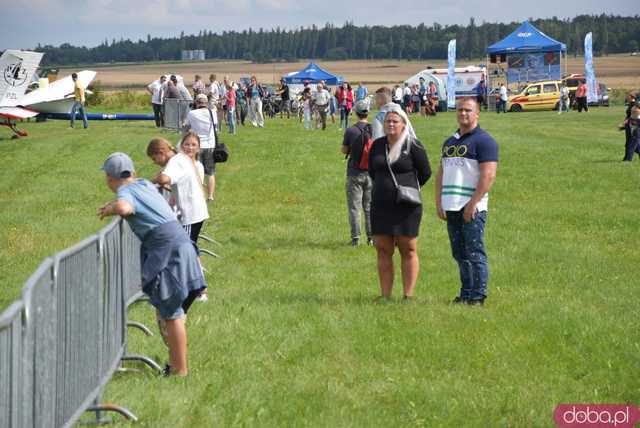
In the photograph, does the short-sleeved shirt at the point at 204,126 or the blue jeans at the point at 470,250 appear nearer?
the blue jeans at the point at 470,250

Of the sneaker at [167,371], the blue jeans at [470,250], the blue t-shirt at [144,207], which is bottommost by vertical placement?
A: the sneaker at [167,371]

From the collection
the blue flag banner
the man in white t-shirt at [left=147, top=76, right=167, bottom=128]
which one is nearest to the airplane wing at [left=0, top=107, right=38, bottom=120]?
the man in white t-shirt at [left=147, top=76, right=167, bottom=128]

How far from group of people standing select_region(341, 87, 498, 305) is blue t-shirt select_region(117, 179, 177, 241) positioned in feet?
9.54

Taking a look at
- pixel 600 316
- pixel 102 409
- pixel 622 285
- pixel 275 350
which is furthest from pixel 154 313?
pixel 622 285

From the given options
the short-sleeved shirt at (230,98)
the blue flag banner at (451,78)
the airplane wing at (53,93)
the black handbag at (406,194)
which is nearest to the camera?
the black handbag at (406,194)

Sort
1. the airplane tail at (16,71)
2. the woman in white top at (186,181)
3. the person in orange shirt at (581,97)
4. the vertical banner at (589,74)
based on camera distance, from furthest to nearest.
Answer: the vertical banner at (589,74) < the person in orange shirt at (581,97) < the airplane tail at (16,71) < the woman in white top at (186,181)

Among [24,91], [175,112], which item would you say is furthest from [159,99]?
[24,91]

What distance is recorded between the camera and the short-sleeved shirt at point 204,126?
54.0ft

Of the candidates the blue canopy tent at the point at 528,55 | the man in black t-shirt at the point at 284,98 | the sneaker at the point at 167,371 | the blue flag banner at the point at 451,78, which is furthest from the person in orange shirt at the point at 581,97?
the sneaker at the point at 167,371

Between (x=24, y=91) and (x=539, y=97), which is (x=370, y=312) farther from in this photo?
(x=539, y=97)

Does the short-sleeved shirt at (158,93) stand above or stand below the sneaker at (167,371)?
above

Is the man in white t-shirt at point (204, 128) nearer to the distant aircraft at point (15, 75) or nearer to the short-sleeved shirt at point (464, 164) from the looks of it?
the short-sleeved shirt at point (464, 164)

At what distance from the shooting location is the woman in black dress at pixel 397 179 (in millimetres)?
9023

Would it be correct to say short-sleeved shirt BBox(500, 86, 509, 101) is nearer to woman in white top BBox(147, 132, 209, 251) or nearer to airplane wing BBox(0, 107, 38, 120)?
airplane wing BBox(0, 107, 38, 120)
